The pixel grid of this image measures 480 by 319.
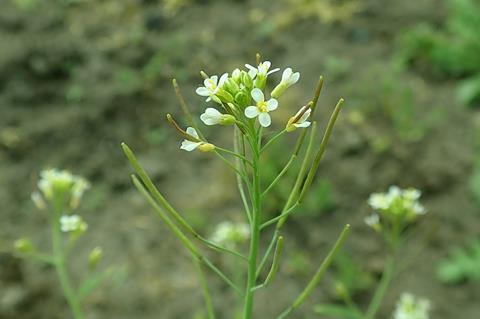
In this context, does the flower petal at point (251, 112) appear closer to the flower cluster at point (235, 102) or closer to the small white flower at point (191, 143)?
the flower cluster at point (235, 102)

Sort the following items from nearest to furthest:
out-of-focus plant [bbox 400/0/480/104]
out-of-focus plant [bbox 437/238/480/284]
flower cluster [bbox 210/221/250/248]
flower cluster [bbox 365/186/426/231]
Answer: flower cluster [bbox 365/186/426/231] < flower cluster [bbox 210/221/250/248] < out-of-focus plant [bbox 437/238/480/284] < out-of-focus plant [bbox 400/0/480/104]

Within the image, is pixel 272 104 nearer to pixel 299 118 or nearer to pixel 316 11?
pixel 299 118

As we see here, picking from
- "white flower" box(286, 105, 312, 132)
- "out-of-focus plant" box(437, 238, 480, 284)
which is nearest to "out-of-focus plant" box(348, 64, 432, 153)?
"out-of-focus plant" box(437, 238, 480, 284)

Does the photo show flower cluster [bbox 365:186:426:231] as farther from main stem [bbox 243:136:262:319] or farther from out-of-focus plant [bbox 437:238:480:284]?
out-of-focus plant [bbox 437:238:480:284]

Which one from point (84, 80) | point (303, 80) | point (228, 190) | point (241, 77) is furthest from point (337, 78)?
point (241, 77)

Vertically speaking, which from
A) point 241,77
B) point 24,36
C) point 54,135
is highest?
point 241,77

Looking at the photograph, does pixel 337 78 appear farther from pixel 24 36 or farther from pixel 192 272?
pixel 24 36

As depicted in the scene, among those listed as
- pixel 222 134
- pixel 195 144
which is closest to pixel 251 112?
pixel 195 144
